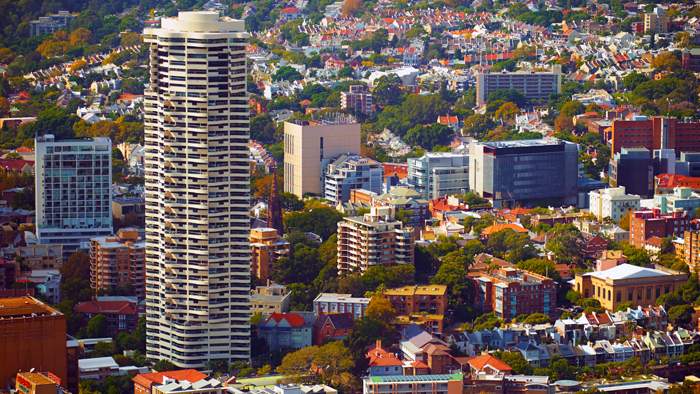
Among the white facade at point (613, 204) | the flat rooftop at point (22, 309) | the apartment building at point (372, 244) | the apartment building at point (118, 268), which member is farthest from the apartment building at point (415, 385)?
the white facade at point (613, 204)

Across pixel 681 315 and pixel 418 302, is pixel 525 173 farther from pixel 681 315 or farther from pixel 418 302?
pixel 418 302

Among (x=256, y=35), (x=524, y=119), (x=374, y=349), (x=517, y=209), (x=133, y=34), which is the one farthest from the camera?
(x=256, y=35)

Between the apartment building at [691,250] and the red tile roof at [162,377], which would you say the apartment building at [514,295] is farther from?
the red tile roof at [162,377]

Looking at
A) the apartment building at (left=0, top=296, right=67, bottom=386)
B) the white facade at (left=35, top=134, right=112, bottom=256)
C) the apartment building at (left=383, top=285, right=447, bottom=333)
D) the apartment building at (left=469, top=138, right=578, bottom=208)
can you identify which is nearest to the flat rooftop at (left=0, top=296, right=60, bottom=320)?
the apartment building at (left=0, top=296, right=67, bottom=386)

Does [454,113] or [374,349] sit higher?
[454,113]

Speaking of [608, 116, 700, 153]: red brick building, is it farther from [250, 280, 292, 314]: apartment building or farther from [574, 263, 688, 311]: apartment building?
[250, 280, 292, 314]: apartment building

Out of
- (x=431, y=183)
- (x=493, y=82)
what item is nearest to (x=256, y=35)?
(x=493, y=82)

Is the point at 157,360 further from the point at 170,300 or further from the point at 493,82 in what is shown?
the point at 493,82
